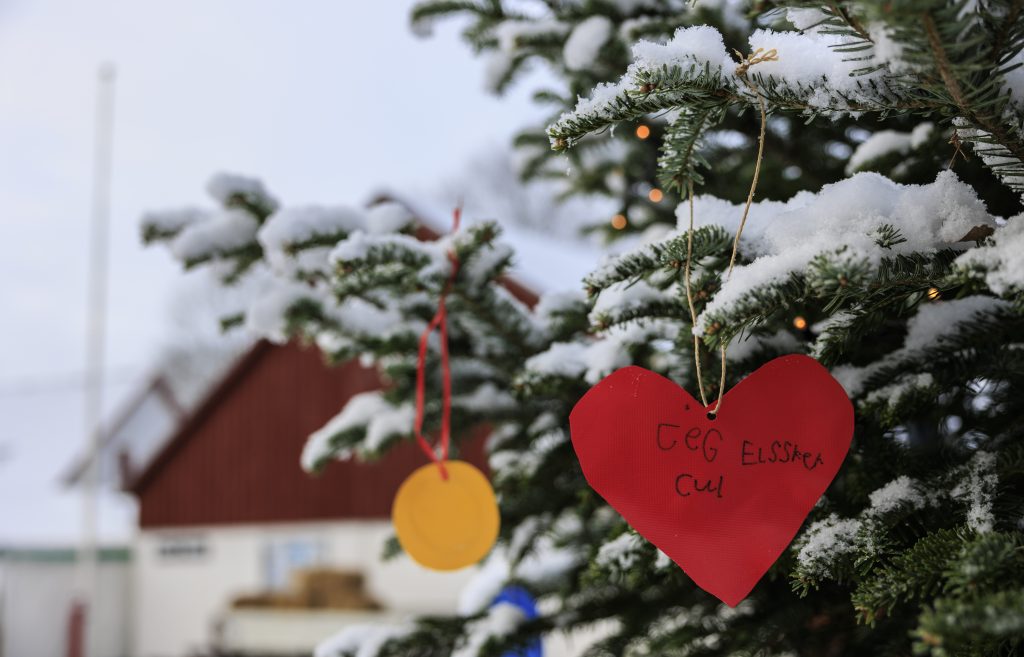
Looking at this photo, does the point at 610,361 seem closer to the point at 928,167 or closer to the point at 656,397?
the point at 656,397

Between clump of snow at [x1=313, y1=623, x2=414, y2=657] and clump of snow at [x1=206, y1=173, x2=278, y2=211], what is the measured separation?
2.44 ft

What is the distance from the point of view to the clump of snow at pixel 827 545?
31.8 inches

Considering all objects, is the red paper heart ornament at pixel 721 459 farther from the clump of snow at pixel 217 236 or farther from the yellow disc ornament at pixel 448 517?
the clump of snow at pixel 217 236

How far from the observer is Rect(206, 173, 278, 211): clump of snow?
4.92 feet

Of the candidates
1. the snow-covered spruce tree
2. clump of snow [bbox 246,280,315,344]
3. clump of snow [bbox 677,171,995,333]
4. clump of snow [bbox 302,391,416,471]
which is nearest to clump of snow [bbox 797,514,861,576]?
the snow-covered spruce tree

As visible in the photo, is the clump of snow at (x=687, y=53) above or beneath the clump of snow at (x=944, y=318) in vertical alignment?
above

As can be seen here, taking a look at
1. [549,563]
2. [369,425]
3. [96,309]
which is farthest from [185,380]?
[369,425]

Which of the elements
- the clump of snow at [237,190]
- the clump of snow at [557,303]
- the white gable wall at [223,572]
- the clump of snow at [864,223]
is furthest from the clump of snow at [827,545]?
the white gable wall at [223,572]

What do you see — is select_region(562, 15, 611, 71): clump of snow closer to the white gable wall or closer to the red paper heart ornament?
the red paper heart ornament

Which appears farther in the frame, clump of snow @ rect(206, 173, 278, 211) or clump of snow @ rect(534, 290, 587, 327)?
clump of snow @ rect(206, 173, 278, 211)

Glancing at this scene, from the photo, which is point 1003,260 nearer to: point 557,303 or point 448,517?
point 557,303

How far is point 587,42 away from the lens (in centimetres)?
153

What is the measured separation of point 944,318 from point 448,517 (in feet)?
2.41

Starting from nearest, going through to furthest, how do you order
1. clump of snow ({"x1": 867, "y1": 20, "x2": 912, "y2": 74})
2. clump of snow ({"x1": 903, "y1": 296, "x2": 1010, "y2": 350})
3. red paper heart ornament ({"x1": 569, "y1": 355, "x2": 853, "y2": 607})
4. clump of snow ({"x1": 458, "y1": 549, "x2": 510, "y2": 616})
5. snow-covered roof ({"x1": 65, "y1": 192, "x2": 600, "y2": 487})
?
clump of snow ({"x1": 867, "y1": 20, "x2": 912, "y2": 74}) < red paper heart ornament ({"x1": 569, "y1": 355, "x2": 853, "y2": 607}) < clump of snow ({"x1": 903, "y1": 296, "x2": 1010, "y2": 350}) < clump of snow ({"x1": 458, "y1": 549, "x2": 510, "y2": 616}) < snow-covered roof ({"x1": 65, "y1": 192, "x2": 600, "y2": 487})
